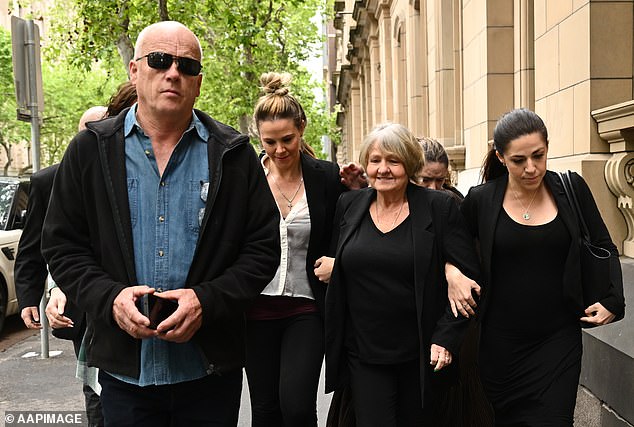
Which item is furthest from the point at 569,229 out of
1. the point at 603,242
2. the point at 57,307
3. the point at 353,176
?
the point at 57,307

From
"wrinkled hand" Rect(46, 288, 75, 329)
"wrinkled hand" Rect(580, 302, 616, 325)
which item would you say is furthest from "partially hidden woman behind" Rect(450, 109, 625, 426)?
"wrinkled hand" Rect(46, 288, 75, 329)

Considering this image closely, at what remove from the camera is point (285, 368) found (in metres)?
4.20

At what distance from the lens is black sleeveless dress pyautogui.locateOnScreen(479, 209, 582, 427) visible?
12.3ft

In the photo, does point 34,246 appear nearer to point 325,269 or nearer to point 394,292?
point 325,269

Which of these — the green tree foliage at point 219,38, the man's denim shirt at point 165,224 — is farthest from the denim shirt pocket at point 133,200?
the green tree foliage at point 219,38

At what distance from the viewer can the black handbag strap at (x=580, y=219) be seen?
3.74 metres

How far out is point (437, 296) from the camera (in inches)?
150

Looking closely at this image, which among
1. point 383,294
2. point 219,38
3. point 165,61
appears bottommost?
point 383,294

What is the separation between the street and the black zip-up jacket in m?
3.09

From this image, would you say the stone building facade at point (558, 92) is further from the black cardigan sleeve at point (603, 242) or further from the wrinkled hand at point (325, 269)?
the wrinkled hand at point (325, 269)

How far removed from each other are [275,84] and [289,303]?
4.07 feet

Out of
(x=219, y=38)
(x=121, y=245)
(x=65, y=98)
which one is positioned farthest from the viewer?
(x=65, y=98)

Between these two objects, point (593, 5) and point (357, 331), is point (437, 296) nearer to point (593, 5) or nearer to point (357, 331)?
point (357, 331)

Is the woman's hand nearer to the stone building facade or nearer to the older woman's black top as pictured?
the older woman's black top
